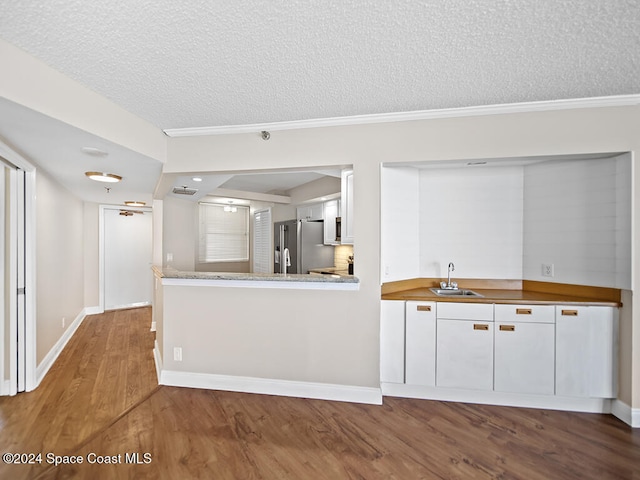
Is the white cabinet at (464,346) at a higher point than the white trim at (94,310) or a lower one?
higher

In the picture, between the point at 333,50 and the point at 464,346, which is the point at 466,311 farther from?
the point at 333,50

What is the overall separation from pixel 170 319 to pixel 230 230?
157 inches

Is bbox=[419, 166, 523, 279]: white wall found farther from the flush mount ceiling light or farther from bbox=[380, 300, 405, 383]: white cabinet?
the flush mount ceiling light

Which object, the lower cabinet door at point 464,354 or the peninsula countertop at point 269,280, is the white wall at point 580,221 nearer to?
the lower cabinet door at point 464,354

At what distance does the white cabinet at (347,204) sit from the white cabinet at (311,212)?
2009 millimetres

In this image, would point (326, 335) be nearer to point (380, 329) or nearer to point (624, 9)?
→ point (380, 329)

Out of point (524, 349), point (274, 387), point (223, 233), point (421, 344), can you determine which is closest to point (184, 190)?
point (223, 233)

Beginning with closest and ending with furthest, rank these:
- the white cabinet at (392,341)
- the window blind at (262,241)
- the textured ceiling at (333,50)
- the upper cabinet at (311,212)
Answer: the textured ceiling at (333,50)
the white cabinet at (392,341)
the upper cabinet at (311,212)
the window blind at (262,241)

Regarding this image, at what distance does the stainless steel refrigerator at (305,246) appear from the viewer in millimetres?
5309

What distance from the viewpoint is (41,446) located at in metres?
2.03

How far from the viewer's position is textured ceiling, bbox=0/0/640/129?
141 centimetres

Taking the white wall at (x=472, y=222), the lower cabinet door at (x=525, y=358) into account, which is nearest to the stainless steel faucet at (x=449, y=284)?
the white wall at (x=472, y=222)

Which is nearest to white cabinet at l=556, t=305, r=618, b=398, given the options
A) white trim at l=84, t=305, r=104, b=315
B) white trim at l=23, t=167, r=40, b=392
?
white trim at l=23, t=167, r=40, b=392

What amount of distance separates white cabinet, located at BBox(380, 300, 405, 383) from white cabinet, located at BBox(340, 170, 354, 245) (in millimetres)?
873
